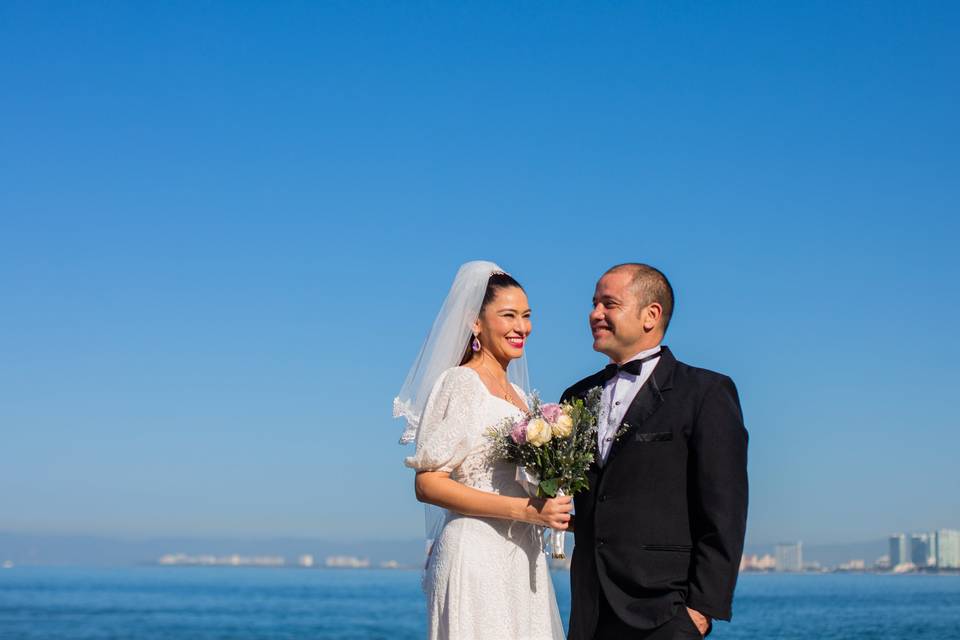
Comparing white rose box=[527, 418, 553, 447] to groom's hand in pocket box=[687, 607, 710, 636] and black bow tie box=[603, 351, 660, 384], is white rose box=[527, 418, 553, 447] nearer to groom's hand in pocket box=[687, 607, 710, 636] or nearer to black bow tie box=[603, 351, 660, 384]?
black bow tie box=[603, 351, 660, 384]

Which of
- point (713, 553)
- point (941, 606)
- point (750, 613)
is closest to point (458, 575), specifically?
point (713, 553)

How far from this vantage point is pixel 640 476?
5.54 meters

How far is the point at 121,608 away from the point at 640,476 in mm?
71059

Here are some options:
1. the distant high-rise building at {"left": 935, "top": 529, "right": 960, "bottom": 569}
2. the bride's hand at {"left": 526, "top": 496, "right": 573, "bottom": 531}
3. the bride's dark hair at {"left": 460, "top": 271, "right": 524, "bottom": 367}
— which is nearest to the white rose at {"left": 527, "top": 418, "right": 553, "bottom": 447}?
the bride's hand at {"left": 526, "top": 496, "right": 573, "bottom": 531}

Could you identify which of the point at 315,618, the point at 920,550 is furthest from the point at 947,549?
the point at 315,618

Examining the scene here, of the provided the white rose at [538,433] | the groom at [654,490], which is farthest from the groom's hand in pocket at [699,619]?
the white rose at [538,433]

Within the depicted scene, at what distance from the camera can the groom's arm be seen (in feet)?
17.5

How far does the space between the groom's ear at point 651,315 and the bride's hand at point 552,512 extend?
0.91 metres

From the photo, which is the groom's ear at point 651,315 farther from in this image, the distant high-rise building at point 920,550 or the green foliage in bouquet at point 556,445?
the distant high-rise building at point 920,550

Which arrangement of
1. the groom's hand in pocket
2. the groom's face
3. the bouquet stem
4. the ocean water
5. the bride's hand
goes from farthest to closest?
the ocean water < the bouquet stem < the groom's face < the bride's hand < the groom's hand in pocket

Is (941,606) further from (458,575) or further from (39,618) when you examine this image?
(458,575)

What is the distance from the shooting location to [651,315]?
5801 millimetres

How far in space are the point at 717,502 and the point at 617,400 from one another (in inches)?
29.0

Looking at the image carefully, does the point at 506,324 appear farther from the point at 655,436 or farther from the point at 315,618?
the point at 315,618
